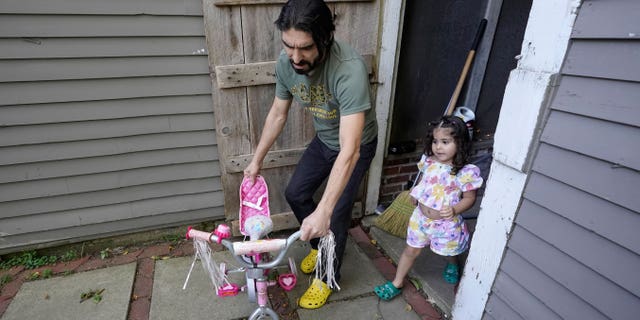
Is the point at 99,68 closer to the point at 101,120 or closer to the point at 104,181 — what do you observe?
the point at 101,120

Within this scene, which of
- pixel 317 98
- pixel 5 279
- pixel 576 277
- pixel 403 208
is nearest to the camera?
pixel 576 277

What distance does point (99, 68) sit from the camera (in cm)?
211

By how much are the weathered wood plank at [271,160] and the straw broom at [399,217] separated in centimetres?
86

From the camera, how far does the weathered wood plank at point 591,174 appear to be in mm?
1188

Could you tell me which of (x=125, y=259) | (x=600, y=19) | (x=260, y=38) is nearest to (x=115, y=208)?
(x=125, y=259)

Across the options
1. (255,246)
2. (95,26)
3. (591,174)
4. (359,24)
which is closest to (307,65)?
(255,246)

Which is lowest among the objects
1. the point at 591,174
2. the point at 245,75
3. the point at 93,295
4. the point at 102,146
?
the point at 93,295

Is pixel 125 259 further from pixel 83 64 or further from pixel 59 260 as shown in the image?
pixel 83 64

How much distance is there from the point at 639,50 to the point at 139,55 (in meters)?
2.36

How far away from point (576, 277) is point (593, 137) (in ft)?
1.85

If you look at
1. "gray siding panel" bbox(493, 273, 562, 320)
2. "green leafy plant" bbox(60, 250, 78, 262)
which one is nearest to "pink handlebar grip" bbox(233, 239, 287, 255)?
"gray siding panel" bbox(493, 273, 562, 320)

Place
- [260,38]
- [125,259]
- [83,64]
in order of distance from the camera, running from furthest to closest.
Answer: [125,259] < [260,38] < [83,64]

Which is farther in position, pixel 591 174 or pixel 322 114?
pixel 322 114

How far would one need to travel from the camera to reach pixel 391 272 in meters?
2.52
